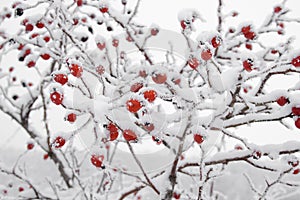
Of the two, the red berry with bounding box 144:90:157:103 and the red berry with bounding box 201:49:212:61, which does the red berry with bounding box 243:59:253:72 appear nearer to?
the red berry with bounding box 201:49:212:61

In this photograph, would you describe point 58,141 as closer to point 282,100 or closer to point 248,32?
point 282,100

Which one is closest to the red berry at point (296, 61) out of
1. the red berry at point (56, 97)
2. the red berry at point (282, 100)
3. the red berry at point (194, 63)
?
the red berry at point (282, 100)

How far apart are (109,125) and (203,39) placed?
2.23 feet

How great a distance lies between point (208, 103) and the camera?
6.86ft

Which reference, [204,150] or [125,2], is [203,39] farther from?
[125,2]

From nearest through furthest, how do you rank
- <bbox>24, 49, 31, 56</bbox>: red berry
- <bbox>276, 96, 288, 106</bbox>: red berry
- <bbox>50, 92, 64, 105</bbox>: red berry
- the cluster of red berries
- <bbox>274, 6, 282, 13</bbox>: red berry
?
<bbox>50, 92, 64, 105</bbox>: red berry < <bbox>276, 96, 288, 106</bbox>: red berry < the cluster of red berries < <bbox>274, 6, 282, 13</bbox>: red berry < <bbox>24, 49, 31, 56</bbox>: red berry

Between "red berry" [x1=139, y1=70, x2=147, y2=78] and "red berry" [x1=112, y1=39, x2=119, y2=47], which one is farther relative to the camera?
"red berry" [x1=112, y1=39, x2=119, y2=47]

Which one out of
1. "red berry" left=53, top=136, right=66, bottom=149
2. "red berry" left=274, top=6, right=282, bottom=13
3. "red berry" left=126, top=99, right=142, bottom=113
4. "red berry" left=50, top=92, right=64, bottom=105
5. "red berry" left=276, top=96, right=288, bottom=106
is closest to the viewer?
"red berry" left=126, top=99, right=142, bottom=113

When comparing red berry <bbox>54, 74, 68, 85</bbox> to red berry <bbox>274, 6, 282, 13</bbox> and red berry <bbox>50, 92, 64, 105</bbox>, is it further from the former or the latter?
red berry <bbox>274, 6, 282, 13</bbox>

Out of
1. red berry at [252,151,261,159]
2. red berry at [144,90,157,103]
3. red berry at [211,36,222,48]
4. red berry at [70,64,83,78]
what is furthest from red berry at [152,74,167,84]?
red berry at [252,151,261,159]

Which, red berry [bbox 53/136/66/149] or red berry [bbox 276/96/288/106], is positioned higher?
red berry [bbox 276/96/288/106]

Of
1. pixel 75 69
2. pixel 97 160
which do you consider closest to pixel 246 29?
pixel 75 69

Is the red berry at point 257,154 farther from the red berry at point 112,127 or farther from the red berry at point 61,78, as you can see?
the red berry at point 61,78

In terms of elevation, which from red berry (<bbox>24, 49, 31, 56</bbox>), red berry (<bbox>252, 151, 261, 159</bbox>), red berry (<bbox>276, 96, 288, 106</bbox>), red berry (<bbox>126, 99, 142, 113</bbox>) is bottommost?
red berry (<bbox>252, 151, 261, 159</bbox>)
